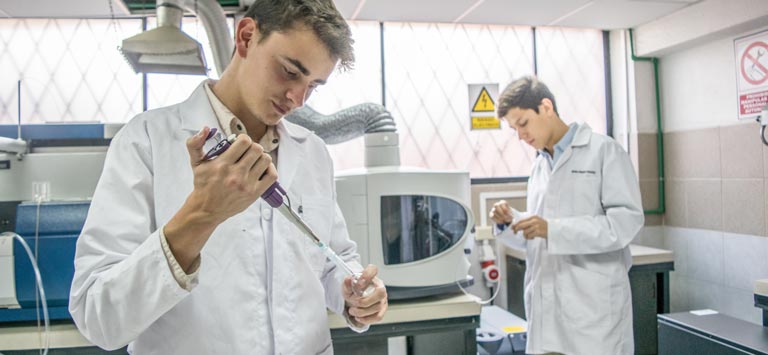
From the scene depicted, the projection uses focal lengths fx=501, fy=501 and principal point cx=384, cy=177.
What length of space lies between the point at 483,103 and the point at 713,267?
58.7 inches

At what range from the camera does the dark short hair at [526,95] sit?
192 cm

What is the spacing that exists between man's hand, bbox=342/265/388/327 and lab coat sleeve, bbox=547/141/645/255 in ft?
3.29

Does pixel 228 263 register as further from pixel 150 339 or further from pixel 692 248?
pixel 692 248

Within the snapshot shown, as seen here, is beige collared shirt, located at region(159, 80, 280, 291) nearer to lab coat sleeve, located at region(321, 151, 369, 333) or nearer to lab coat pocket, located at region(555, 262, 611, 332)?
lab coat sleeve, located at region(321, 151, 369, 333)

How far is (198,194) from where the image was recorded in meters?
0.62

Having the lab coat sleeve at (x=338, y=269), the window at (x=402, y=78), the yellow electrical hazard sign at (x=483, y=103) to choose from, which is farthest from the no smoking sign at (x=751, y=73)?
the lab coat sleeve at (x=338, y=269)

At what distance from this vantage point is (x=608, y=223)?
5.73ft

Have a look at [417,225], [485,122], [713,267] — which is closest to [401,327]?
[417,225]

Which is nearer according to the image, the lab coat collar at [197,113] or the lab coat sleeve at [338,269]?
the lab coat collar at [197,113]

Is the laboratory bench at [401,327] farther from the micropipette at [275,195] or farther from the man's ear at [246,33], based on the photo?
the man's ear at [246,33]

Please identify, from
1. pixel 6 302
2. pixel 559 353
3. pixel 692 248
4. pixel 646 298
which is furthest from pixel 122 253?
pixel 692 248

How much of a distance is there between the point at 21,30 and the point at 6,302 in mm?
1804

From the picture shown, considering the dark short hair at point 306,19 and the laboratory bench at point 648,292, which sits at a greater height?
the dark short hair at point 306,19

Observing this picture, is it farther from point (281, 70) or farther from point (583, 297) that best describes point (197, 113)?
point (583, 297)
